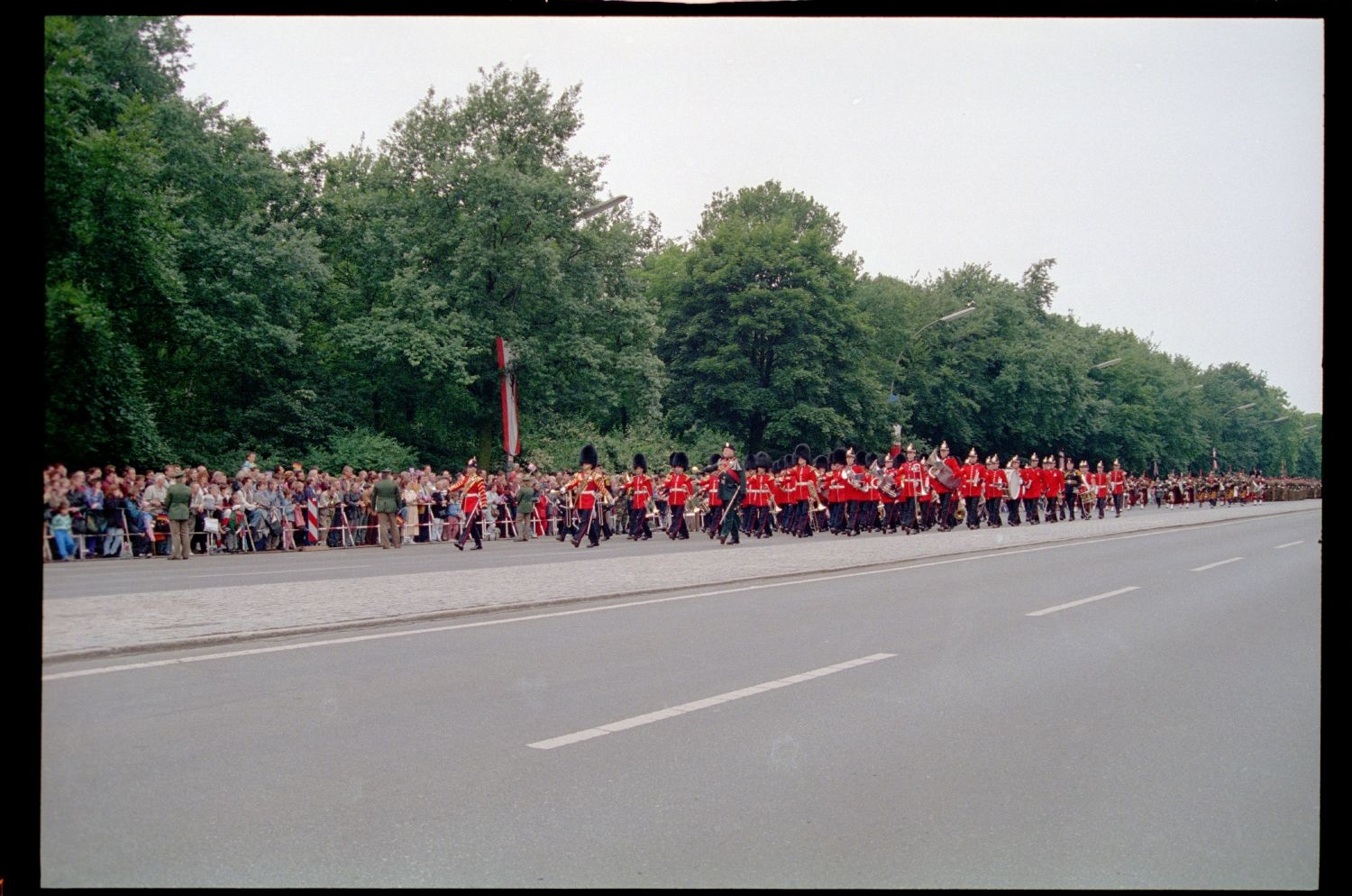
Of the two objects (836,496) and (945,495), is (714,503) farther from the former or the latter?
(945,495)

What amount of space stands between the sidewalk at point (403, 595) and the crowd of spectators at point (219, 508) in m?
0.31

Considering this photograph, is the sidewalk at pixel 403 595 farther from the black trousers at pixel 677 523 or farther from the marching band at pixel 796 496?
the black trousers at pixel 677 523

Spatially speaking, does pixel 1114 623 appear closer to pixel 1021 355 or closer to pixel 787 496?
pixel 787 496

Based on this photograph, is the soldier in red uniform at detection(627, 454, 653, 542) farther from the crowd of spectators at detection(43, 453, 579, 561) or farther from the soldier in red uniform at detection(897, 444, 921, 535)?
the soldier in red uniform at detection(897, 444, 921, 535)

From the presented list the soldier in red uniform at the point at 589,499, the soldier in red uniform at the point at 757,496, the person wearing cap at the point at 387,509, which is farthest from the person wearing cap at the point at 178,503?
the soldier in red uniform at the point at 757,496

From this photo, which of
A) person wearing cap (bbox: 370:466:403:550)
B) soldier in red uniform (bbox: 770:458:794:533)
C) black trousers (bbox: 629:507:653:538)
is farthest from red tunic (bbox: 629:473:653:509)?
person wearing cap (bbox: 370:466:403:550)

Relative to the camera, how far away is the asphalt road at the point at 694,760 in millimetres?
4371

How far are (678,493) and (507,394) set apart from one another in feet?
19.1

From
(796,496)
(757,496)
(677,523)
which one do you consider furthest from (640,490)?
(796,496)

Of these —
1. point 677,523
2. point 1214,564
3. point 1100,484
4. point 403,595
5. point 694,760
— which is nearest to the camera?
point 694,760

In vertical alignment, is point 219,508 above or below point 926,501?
above

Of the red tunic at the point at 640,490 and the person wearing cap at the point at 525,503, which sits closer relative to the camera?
the red tunic at the point at 640,490

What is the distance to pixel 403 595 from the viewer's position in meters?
13.1

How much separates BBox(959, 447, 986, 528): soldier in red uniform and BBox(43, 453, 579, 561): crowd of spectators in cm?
1532
